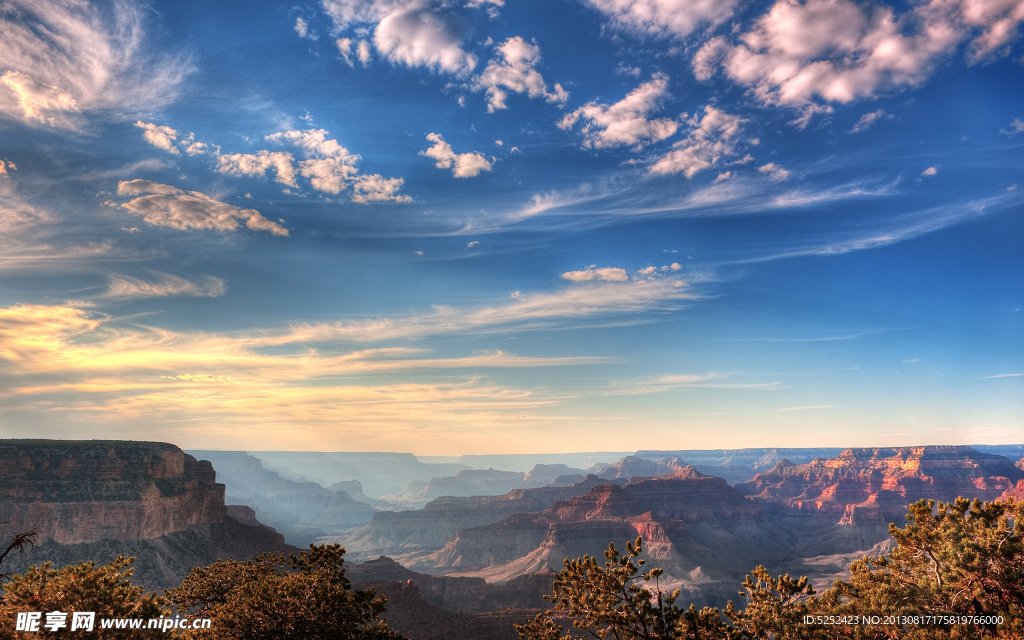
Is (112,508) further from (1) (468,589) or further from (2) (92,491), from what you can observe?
(1) (468,589)

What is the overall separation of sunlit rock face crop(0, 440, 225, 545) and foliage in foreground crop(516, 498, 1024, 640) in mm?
103319

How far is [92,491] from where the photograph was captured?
9438cm

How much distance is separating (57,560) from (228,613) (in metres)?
93.0

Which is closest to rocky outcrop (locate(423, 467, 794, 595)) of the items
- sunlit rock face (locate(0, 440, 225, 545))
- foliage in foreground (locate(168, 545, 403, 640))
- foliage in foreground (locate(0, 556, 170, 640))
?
sunlit rock face (locate(0, 440, 225, 545))

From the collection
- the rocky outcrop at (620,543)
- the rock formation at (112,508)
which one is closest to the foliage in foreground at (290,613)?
the rock formation at (112,508)

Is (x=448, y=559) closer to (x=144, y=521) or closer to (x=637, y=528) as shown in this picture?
(x=637, y=528)

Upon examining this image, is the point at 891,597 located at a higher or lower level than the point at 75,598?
lower

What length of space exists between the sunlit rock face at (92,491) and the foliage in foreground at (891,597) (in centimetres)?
10332

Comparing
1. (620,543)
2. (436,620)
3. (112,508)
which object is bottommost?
(620,543)

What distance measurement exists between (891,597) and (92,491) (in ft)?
382

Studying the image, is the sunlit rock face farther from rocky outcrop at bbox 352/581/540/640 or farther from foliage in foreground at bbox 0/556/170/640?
foliage in foreground at bbox 0/556/170/640

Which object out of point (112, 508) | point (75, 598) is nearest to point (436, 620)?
point (112, 508)

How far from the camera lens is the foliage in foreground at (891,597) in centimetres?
1625

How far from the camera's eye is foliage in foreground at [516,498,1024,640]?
53.3 feet
